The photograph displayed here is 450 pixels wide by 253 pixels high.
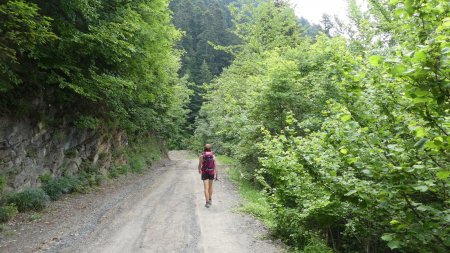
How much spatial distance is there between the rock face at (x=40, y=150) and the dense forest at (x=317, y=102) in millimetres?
480

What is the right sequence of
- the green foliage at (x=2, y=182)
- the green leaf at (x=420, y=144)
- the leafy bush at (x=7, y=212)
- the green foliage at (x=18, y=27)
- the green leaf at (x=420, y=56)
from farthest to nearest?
the green foliage at (x=2, y=182)
the leafy bush at (x=7, y=212)
the green foliage at (x=18, y=27)
the green leaf at (x=420, y=144)
the green leaf at (x=420, y=56)

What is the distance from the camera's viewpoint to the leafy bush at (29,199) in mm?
9203

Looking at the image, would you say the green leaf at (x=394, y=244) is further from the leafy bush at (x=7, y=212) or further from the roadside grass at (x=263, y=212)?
the leafy bush at (x=7, y=212)

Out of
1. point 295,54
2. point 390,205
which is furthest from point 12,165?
point 295,54

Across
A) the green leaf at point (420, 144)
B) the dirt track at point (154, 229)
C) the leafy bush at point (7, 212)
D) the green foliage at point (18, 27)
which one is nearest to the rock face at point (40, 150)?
the leafy bush at point (7, 212)

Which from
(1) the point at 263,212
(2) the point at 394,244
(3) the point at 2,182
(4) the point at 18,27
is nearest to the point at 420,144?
(2) the point at 394,244

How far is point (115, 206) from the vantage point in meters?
10.9

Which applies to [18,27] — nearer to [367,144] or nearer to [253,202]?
[367,144]

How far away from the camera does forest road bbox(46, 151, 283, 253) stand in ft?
23.2

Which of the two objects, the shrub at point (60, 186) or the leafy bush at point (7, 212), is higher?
the shrub at point (60, 186)

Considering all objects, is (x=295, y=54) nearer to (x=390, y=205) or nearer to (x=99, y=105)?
(x=99, y=105)

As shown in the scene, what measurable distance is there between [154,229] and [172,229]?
45 cm

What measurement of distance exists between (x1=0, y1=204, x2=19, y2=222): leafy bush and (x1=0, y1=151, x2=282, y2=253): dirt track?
3.16 ft

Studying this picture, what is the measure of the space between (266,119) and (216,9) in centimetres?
7309
